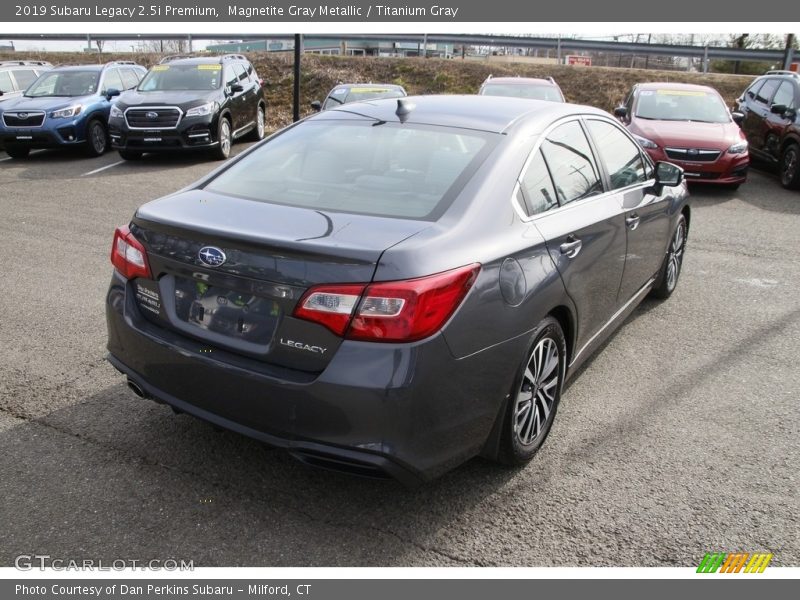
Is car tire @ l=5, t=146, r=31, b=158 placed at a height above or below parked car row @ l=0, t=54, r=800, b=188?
below

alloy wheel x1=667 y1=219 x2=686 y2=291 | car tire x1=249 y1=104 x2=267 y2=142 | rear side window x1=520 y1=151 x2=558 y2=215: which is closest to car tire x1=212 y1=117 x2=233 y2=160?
car tire x1=249 y1=104 x2=267 y2=142

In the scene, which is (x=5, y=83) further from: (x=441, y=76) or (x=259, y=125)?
(x=441, y=76)

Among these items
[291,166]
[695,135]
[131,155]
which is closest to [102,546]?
[291,166]

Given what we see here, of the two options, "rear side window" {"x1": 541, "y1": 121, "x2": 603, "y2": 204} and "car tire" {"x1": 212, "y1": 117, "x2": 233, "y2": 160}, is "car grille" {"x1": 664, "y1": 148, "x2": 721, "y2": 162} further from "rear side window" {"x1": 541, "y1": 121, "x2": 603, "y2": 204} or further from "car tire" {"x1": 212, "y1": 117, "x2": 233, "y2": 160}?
"car tire" {"x1": 212, "y1": 117, "x2": 233, "y2": 160}

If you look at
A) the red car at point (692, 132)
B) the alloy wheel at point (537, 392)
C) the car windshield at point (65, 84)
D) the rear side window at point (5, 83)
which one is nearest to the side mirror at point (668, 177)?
the alloy wheel at point (537, 392)

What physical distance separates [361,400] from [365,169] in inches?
51.0

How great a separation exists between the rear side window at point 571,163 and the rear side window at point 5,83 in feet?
49.7

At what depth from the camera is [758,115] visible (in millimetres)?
12750

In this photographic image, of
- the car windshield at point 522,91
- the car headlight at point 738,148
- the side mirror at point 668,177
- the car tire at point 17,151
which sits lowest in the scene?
the car tire at point 17,151

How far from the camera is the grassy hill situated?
77.8 feet

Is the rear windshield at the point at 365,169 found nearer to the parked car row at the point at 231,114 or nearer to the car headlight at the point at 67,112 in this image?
the parked car row at the point at 231,114

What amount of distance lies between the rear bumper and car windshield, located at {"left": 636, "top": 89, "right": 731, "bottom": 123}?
32.6ft

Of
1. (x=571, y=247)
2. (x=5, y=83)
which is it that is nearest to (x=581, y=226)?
(x=571, y=247)

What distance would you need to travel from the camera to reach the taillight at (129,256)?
3109 mm
